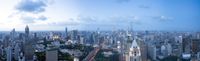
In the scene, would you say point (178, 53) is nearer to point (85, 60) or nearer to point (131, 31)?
point (131, 31)

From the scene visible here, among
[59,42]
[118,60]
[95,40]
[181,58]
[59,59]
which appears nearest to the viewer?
[118,60]

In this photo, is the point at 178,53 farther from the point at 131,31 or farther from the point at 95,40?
the point at 95,40

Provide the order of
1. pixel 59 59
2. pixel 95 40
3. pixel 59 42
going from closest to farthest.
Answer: pixel 59 59 → pixel 95 40 → pixel 59 42

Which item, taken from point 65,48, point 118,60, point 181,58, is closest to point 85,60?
point 118,60

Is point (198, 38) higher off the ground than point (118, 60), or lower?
higher

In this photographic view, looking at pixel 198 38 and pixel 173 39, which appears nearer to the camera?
pixel 198 38

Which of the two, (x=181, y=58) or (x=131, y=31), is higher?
(x=131, y=31)

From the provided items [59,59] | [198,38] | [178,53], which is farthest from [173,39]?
[59,59]

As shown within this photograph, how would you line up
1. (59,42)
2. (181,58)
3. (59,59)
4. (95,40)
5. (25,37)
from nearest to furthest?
1. (181,58)
2. (59,59)
3. (95,40)
4. (25,37)
5. (59,42)

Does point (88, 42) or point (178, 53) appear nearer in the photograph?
point (178, 53)
